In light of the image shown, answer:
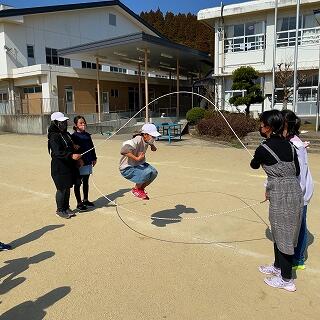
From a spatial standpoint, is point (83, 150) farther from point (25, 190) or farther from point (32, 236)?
point (25, 190)

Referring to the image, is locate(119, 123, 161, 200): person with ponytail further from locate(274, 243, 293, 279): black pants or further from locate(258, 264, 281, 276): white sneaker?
locate(274, 243, 293, 279): black pants

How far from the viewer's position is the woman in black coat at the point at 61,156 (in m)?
5.57

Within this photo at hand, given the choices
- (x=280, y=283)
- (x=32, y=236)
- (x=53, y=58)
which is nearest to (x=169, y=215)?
(x=32, y=236)

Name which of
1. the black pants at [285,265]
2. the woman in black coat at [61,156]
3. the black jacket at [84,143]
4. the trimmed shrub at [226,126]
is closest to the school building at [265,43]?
the trimmed shrub at [226,126]

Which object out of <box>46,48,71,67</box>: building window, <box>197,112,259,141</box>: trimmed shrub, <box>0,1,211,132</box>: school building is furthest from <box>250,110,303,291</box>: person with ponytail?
<box>46,48,71,67</box>: building window

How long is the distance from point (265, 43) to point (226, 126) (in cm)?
856

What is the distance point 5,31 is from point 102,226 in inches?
1038

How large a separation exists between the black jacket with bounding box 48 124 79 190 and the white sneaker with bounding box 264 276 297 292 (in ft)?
11.6

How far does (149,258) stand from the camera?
4227mm

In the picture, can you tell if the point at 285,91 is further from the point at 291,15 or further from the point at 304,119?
the point at 291,15

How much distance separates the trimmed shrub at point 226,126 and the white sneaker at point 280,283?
12565mm

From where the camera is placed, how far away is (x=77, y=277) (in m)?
3.79

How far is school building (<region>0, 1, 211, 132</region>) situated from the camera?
24375 millimetres

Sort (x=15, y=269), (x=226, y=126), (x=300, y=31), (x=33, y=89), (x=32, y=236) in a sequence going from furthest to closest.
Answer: (x=33, y=89), (x=300, y=31), (x=226, y=126), (x=32, y=236), (x=15, y=269)
